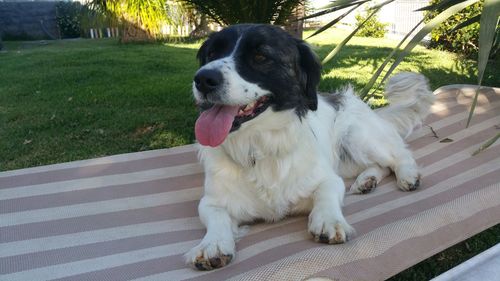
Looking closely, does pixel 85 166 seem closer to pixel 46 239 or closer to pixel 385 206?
pixel 46 239

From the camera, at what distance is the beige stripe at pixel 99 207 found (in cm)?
286

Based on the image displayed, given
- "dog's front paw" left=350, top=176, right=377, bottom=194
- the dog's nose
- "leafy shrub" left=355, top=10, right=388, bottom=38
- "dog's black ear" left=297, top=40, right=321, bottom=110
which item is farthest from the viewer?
"leafy shrub" left=355, top=10, right=388, bottom=38

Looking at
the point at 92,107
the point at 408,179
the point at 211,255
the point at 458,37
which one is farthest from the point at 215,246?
the point at 458,37

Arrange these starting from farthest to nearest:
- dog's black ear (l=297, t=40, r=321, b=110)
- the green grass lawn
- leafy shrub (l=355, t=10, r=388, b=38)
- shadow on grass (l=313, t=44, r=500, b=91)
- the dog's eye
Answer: leafy shrub (l=355, t=10, r=388, b=38)
shadow on grass (l=313, t=44, r=500, b=91)
the green grass lawn
dog's black ear (l=297, t=40, r=321, b=110)
the dog's eye

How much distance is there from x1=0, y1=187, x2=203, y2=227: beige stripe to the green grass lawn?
150 cm

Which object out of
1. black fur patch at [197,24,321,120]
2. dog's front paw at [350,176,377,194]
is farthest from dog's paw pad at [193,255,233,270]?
dog's front paw at [350,176,377,194]

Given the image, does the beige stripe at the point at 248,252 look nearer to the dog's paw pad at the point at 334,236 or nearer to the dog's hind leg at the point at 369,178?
the dog's paw pad at the point at 334,236

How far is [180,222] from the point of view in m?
2.73

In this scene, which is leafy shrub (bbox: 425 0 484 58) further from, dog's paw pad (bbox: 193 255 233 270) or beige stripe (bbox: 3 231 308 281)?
dog's paw pad (bbox: 193 255 233 270)

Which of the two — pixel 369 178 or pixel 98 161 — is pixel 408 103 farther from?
pixel 98 161

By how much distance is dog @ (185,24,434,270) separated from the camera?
233 centimetres

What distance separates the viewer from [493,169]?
313cm

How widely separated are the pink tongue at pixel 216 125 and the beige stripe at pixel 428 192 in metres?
0.84

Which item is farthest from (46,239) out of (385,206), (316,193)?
(385,206)
